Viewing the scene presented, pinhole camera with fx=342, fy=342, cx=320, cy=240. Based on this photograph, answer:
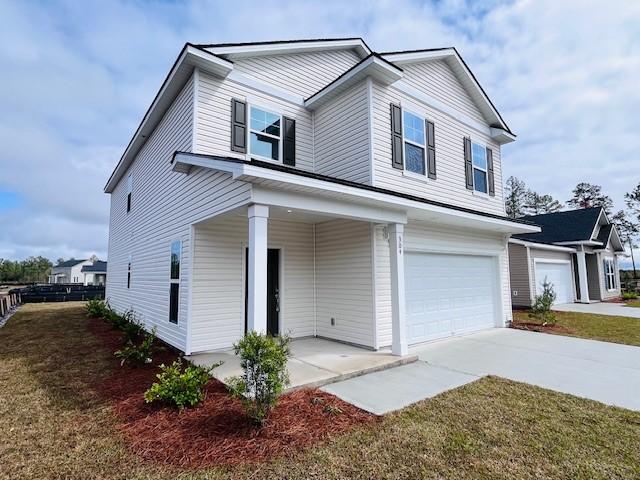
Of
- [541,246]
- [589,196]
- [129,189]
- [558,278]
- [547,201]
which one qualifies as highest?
[589,196]

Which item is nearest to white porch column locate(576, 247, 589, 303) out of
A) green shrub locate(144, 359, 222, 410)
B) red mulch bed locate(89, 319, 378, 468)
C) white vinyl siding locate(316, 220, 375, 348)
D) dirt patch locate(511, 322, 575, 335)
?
dirt patch locate(511, 322, 575, 335)

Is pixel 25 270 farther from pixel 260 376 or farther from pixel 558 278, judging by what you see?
pixel 558 278

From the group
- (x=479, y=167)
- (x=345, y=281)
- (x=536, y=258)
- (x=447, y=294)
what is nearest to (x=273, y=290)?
(x=345, y=281)

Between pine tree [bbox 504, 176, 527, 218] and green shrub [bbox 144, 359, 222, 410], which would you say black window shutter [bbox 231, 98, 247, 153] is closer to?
green shrub [bbox 144, 359, 222, 410]

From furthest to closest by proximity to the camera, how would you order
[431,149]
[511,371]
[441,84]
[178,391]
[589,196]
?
[589,196]
[441,84]
[431,149]
[511,371]
[178,391]

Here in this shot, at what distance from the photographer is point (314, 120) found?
31.2ft

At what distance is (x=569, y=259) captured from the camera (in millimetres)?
19469

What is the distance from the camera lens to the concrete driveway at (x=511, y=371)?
496cm

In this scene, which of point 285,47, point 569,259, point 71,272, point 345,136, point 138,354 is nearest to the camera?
point 138,354

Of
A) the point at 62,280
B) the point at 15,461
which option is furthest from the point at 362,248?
the point at 62,280

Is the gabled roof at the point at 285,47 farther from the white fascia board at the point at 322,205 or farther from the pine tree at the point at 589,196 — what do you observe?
the pine tree at the point at 589,196

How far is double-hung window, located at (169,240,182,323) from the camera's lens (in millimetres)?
8086

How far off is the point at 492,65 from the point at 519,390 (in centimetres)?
1055

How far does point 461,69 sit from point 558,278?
13.7m
